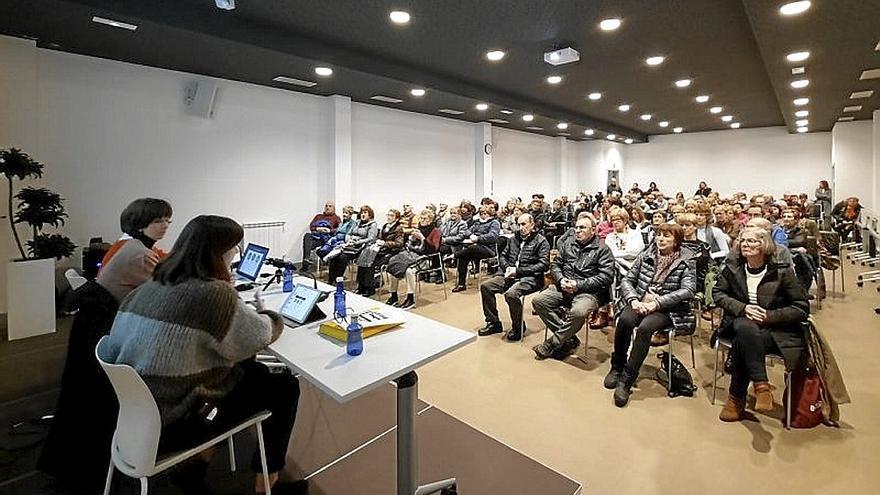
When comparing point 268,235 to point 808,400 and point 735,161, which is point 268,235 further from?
point 735,161

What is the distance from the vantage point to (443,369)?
3480 millimetres

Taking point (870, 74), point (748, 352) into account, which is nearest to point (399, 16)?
point (748, 352)

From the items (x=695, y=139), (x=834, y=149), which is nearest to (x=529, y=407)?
(x=834, y=149)

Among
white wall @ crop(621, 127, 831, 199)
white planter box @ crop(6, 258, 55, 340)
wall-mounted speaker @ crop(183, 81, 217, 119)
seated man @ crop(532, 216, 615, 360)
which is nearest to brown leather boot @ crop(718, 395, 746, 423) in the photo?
seated man @ crop(532, 216, 615, 360)

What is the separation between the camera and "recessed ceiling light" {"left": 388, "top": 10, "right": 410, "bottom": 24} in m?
4.04

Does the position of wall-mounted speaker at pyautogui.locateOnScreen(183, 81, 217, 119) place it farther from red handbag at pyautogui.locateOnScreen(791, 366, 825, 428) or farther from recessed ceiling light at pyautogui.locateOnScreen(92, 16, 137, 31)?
red handbag at pyautogui.locateOnScreen(791, 366, 825, 428)

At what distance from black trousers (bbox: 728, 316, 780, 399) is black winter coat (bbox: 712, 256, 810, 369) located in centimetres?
5

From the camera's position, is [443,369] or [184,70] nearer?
[443,369]

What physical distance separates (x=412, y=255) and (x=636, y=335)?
2.96 meters

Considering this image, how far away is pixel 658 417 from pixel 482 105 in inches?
242

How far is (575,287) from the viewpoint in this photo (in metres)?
3.55

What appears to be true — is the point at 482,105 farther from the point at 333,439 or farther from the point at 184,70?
the point at 333,439

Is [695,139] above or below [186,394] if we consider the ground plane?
above

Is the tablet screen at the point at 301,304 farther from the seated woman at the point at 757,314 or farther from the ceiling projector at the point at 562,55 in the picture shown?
the ceiling projector at the point at 562,55
